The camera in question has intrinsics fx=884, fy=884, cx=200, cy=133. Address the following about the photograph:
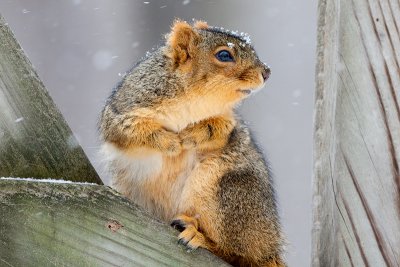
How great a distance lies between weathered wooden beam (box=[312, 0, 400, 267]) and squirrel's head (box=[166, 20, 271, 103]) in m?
0.98

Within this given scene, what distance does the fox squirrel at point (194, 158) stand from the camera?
2346mm

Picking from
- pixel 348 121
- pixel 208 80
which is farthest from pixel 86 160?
pixel 208 80

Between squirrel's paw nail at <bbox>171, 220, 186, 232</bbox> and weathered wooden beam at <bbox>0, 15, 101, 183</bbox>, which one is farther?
squirrel's paw nail at <bbox>171, 220, 186, 232</bbox>

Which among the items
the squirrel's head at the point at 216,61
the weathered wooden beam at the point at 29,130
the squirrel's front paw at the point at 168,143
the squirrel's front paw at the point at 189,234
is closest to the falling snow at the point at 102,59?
the squirrel's head at the point at 216,61

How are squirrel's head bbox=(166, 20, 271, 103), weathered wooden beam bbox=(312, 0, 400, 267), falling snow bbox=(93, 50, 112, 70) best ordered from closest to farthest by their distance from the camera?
weathered wooden beam bbox=(312, 0, 400, 267), squirrel's head bbox=(166, 20, 271, 103), falling snow bbox=(93, 50, 112, 70)

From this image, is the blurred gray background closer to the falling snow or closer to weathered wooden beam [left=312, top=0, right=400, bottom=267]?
the falling snow

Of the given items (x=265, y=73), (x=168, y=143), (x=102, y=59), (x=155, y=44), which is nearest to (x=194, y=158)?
(x=168, y=143)

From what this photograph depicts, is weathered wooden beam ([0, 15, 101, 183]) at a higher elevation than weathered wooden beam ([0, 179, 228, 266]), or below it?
higher

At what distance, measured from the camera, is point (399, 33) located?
68.4 inches

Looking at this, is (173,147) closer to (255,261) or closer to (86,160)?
(255,261)

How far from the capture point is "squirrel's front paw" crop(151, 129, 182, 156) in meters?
2.39

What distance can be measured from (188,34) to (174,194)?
2.40 feet

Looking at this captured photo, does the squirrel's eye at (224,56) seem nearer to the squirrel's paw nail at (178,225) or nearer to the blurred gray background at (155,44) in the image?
the squirrel's paw nail at (178,225)

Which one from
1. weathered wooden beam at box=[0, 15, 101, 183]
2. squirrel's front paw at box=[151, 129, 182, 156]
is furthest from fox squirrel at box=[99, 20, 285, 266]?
weathered wooden beam at box=[0, 15, 101, 183]
